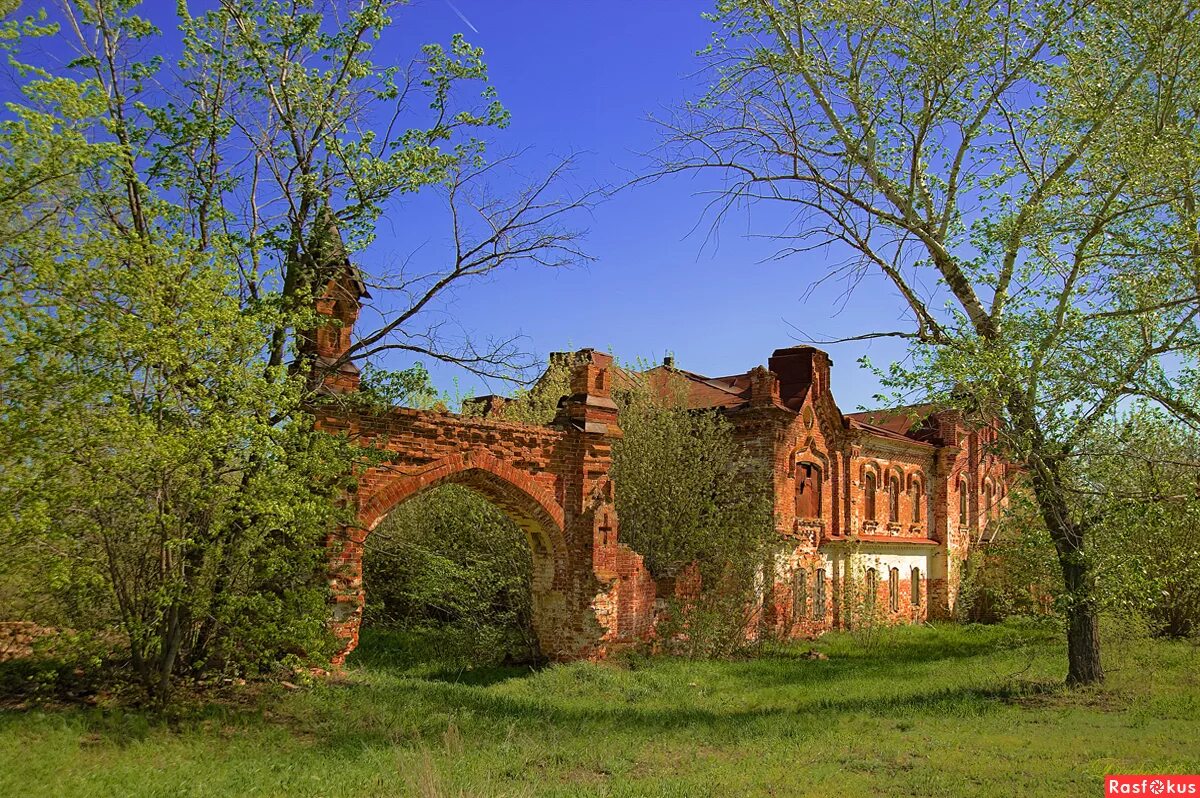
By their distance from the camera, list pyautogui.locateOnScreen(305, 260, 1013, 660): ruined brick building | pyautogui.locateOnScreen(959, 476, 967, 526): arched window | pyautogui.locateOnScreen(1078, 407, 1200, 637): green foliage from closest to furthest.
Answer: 1. pyautogui.locateOnScreen(1078, 407, 1200, 637): green foliage
2. pyautogui.locateOnScreen(305, 260, 1013, 660): ruined brick building
3. pyautogui.locateOnScreen(959, 476, 967, 526): arched window

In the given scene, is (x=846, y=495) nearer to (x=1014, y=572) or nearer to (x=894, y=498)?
(x=894, y=498)

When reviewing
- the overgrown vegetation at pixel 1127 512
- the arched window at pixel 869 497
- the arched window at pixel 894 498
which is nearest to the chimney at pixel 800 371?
the arched window at pixel 869 497

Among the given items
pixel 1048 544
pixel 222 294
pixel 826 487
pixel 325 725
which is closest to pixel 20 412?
pixel 222 294

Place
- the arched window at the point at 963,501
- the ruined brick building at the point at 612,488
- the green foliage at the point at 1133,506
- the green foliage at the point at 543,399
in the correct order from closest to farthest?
the green foliage at the point at 1133,506
the ruined brick building at the point at 612,488
the green foliage at the point at 543,399
the arched window at the point at 963,501

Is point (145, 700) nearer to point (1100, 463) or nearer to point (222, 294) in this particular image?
point (222, 294)

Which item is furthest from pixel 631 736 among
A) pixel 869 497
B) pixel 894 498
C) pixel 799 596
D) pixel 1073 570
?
pixel 894 498

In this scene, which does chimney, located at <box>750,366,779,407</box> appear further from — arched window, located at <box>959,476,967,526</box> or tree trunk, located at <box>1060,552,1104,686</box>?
arched window, located at <box>959,476,967,526</box>

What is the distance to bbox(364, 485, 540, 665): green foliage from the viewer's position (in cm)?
1680

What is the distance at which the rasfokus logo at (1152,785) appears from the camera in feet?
27.9

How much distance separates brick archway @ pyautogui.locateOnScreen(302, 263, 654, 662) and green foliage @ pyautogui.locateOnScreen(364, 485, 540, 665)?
3.08 feet

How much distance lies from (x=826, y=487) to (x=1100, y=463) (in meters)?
12.3

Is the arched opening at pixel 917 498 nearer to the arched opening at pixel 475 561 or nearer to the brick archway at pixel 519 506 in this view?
the arched opening at pixel 475 561

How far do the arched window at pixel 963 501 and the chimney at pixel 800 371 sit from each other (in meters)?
11.0

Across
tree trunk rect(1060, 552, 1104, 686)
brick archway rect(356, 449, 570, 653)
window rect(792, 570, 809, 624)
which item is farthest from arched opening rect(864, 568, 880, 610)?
brick archway rect(356, 449, 570, 653)
